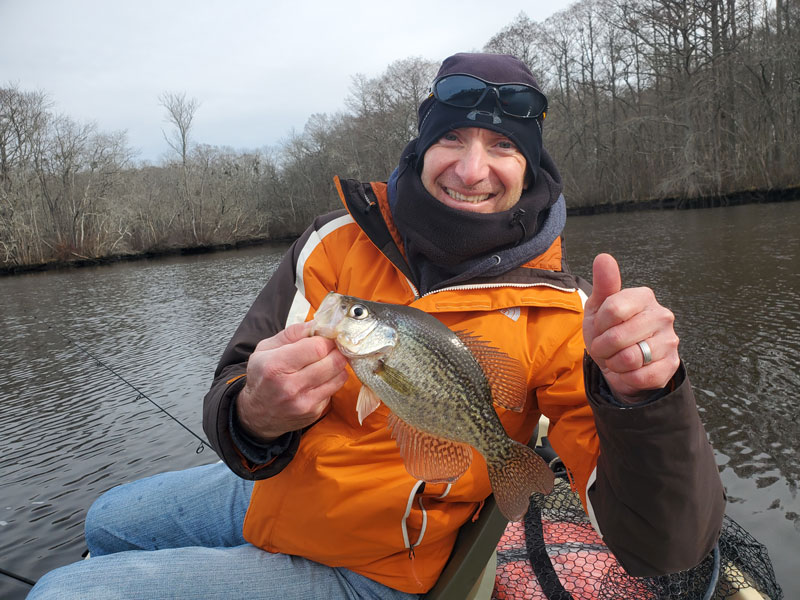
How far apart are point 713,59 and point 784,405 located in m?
32.8

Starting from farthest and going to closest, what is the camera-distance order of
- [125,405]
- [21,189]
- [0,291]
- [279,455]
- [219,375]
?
[21,189], [0,291], [125,405], [219,375], [279,455]

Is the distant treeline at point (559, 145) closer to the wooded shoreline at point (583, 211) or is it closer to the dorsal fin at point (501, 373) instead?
the wooded shoreline at point (583, 211)

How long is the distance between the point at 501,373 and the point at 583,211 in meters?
39.8

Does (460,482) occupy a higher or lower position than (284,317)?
lower

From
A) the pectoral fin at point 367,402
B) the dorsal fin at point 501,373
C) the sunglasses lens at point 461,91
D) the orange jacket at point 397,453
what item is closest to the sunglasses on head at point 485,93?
the sunglasses lens at point 461,91

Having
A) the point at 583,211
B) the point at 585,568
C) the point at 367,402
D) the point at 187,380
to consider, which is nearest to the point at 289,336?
the point at 367,402

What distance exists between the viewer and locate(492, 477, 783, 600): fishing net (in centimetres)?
240

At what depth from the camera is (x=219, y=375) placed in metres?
2.24

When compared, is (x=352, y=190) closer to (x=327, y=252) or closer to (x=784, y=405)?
(x=327, y=252)

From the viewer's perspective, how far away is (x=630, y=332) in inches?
53.9

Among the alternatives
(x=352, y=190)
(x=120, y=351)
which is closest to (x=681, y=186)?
(x=120, y=351)

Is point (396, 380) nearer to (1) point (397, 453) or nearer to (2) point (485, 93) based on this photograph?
(1) point (397, 453)

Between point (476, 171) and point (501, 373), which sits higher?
point (476, 171)

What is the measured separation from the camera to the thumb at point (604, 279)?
1.37m
